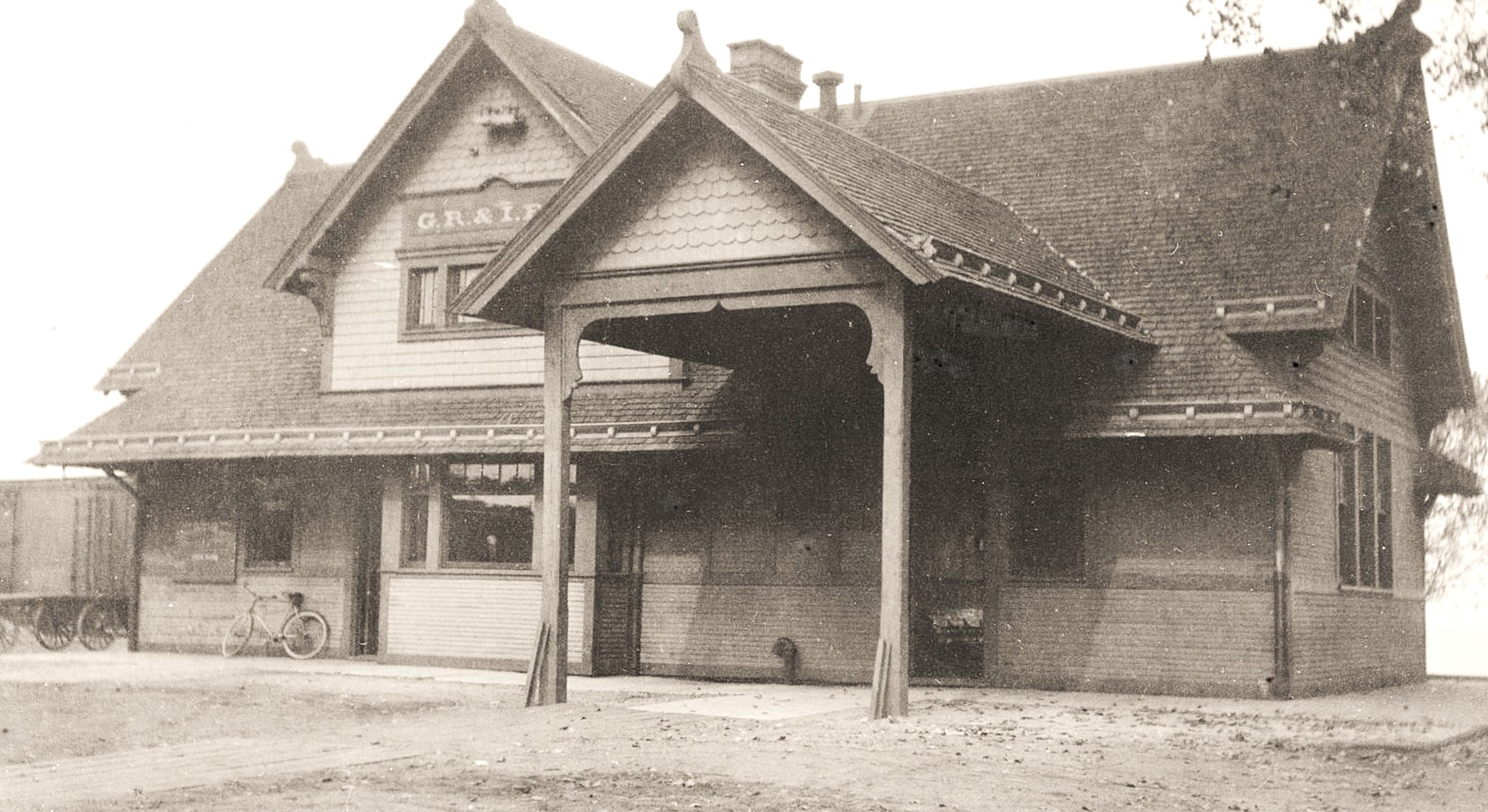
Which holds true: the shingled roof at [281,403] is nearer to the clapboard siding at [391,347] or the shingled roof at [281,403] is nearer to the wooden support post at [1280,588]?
the clapboard siding at [391,347]

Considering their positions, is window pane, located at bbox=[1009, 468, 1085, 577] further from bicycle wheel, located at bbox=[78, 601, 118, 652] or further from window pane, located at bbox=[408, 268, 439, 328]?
bicycle wheel, located at bbox=[78, 601, 118, 652]

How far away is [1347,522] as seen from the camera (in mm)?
21844

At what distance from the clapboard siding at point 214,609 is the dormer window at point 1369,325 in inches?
528

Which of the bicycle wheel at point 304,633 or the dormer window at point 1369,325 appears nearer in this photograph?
the dormer window at point 1369,325

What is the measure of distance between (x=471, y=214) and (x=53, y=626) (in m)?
9.54

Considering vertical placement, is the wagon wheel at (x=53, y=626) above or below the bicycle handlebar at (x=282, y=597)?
below

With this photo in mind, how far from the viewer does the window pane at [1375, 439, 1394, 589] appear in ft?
77.0

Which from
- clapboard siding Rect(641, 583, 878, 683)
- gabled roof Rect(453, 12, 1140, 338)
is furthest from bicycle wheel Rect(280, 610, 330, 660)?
gabled roof Rect(453, 12, 1140, 338)

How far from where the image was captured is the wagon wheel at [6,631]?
2658 centimetres

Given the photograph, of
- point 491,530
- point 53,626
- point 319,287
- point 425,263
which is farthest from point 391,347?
point 53,626

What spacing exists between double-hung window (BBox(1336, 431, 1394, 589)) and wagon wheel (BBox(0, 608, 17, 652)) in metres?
18.6

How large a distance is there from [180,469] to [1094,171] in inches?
522

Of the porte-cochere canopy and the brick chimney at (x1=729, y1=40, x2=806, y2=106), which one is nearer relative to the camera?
the porte-cochere canopy

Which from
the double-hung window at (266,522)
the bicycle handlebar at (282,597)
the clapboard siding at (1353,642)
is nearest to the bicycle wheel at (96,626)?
the bicycle handlebar at (282,597)
